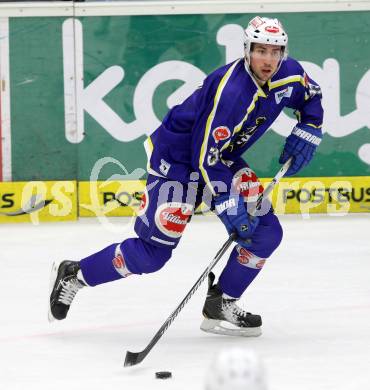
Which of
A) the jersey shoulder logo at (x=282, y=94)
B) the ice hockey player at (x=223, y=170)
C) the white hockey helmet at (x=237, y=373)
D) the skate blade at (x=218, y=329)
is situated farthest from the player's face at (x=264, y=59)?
the white hockey helmet at (x=237, y=373)

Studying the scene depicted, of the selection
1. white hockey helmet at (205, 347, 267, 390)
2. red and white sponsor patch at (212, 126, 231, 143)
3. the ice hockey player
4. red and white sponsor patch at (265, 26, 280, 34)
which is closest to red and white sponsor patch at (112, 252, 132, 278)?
the ice hockey player

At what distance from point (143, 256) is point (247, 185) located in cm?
43

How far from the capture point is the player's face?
350 cm

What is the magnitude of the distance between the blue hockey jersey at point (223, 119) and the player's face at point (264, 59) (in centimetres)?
4

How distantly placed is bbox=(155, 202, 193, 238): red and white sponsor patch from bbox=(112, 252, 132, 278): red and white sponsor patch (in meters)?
0.20

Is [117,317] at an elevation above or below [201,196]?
below

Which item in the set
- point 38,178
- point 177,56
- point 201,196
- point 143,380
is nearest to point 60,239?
point 38,178

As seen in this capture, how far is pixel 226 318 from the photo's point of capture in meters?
3.83

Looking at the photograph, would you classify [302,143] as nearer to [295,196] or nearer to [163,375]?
[163,375]

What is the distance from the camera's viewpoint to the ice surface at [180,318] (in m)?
3.18

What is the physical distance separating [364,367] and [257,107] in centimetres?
93

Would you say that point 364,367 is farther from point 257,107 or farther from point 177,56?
point 177,56

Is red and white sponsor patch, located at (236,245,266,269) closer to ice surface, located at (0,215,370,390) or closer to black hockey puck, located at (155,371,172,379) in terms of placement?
ice surface, located at (0,215,370,390)

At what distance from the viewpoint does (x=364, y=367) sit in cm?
322
